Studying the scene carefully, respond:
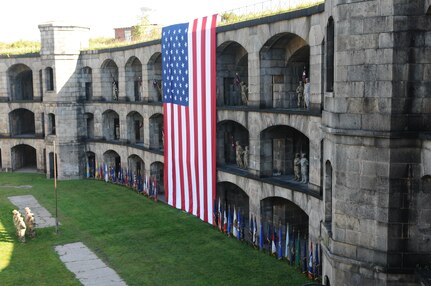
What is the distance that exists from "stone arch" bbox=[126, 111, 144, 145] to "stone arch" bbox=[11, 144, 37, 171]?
Answer: 1336 cm

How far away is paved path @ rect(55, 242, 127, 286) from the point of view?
24109 millimetres

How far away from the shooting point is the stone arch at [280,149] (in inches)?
1119

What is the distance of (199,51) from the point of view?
3228 centimetres

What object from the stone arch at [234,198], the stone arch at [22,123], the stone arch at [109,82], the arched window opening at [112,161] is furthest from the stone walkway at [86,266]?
the stone arch at [22,123]

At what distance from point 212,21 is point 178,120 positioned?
273 inches

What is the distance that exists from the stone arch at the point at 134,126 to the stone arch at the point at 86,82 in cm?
577

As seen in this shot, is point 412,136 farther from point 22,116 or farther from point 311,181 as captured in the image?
point 22,116

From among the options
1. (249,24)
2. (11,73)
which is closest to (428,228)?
(249,24)

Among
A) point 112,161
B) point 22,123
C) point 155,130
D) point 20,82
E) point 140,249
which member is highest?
point 20,82

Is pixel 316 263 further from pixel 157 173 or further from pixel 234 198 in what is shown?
pixel 157 173

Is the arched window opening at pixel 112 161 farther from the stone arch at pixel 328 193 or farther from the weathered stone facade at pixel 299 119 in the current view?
the stone arch at pixel 328 193

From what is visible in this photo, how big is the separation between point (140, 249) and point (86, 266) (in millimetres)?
3023

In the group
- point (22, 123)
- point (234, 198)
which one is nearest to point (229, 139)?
point (234, 198)

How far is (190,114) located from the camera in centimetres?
3369
